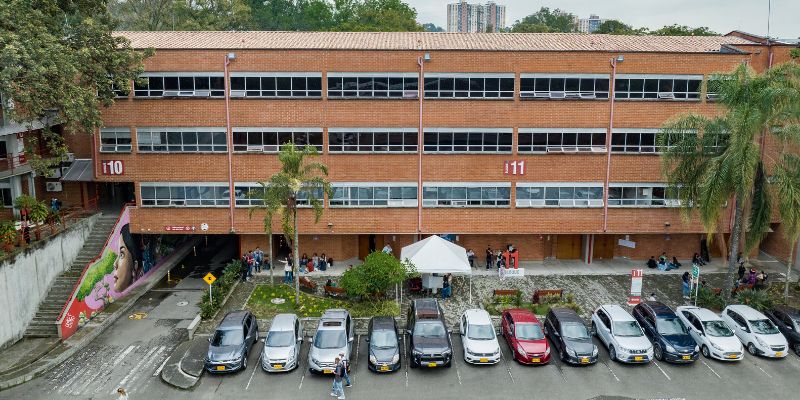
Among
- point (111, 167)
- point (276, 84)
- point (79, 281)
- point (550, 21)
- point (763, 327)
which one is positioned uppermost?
point (550, 21)

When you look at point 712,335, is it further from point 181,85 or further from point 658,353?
point 181,85

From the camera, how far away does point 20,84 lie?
24344mm

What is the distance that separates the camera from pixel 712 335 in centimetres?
2456

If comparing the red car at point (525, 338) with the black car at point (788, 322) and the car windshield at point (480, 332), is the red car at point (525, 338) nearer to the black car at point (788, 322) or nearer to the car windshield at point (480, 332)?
the car windshield at point (480, 332)

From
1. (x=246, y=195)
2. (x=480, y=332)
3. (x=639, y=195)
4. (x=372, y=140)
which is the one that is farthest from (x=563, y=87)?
(x=246, y=195)

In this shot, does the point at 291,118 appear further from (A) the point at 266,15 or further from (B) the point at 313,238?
(A) the point at 266,15

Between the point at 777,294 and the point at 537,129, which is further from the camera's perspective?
the point at 537,129

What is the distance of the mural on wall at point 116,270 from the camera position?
2769cm

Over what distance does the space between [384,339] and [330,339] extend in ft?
6.86

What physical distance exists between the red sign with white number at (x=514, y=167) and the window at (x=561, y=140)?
2.40ft

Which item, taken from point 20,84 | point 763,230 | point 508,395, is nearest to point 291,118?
point 20,84

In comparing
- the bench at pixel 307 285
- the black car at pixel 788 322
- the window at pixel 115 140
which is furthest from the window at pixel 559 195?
the window at pixel 115 140

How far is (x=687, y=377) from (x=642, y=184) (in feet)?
47.2

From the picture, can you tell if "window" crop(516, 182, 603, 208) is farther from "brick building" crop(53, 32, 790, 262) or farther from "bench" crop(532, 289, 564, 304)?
"bench" crop(532, 289, 564, 304)
